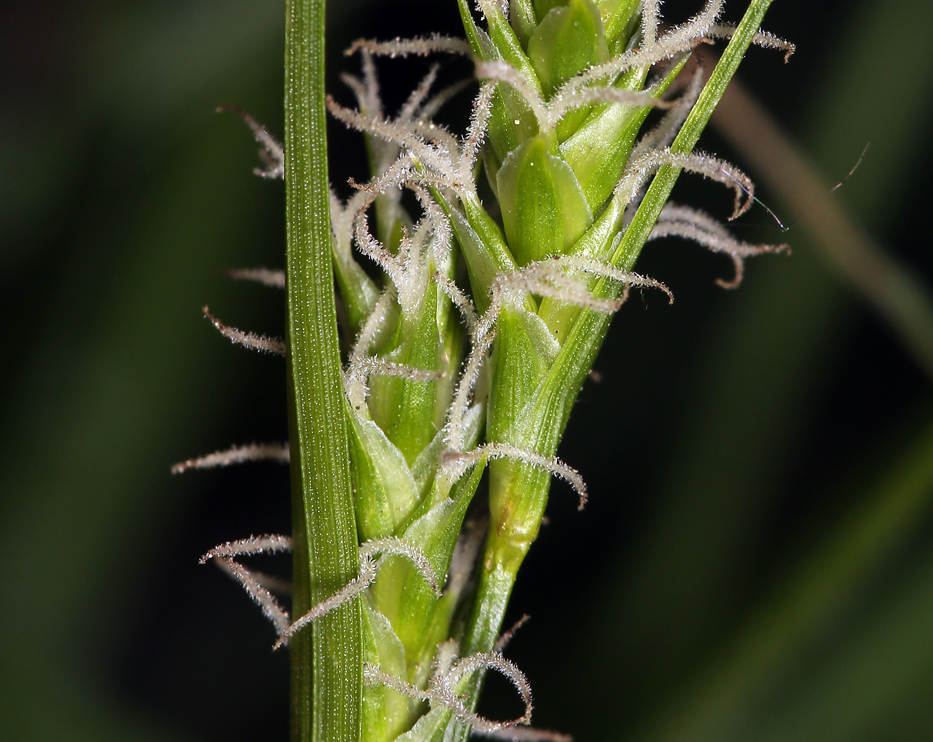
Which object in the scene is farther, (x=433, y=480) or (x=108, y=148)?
(x=108, y=148)

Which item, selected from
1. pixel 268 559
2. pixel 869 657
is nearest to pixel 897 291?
A: pixel 869 657

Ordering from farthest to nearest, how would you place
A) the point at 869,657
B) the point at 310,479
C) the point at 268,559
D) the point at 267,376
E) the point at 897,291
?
the point at 268,559 < the point at 267,376 < the point at 897,291 < the point at 869,657 < the point at 310,479

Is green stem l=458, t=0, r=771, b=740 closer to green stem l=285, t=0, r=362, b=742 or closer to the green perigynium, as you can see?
the green perigynium

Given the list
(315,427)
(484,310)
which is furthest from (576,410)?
(315,427)

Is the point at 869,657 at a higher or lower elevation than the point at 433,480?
lower

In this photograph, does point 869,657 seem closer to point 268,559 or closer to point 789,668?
point 789,668

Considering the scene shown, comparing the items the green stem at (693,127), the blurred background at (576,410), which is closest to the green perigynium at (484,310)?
the green stem at (693,127)

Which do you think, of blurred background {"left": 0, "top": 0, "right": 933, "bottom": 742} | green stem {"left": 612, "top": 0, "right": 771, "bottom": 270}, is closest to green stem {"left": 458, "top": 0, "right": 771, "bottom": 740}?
green stem {"left": 612, "top": 0, "right": 771, "bottom": 270}
